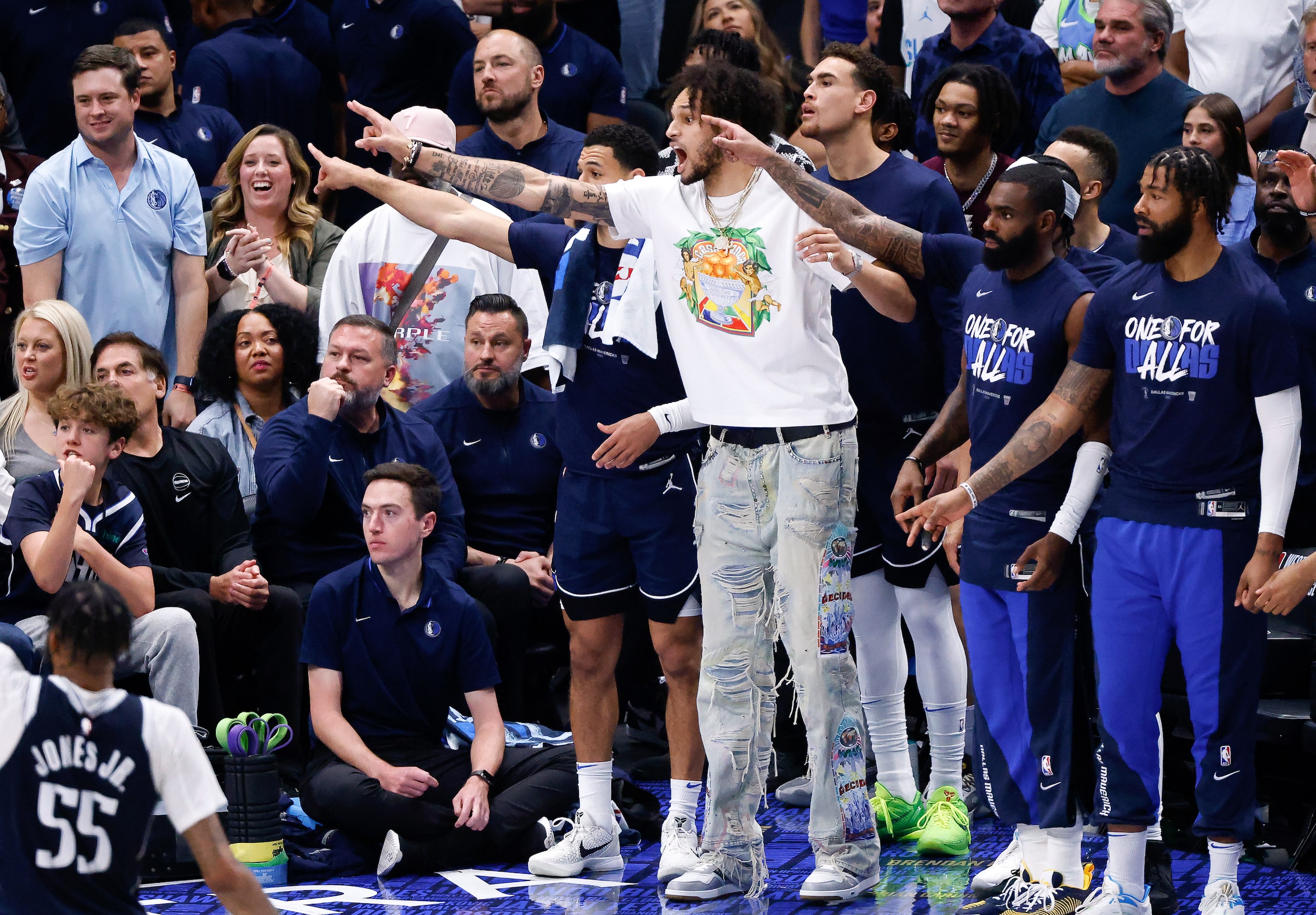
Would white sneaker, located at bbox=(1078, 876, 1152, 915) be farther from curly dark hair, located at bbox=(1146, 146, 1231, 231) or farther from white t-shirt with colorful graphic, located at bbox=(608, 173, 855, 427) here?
curly dark hair, located at bbox=(1146, 146, 1231, 231)

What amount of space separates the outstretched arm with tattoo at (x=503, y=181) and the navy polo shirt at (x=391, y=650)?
4.92ft

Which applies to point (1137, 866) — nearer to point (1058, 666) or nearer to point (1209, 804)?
point (1209, 804)

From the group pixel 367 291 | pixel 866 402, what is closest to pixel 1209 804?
pixel 866 402

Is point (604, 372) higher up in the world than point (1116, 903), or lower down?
higher up

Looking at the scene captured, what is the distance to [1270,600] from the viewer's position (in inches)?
165

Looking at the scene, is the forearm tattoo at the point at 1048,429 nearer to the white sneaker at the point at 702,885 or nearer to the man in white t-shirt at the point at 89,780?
the white sneaker at the point at 702,885

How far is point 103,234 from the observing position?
23.1ft

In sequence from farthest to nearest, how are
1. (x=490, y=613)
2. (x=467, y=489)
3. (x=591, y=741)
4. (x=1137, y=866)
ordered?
(x=467, y=489), (x=490, y=613), (x=591, y=741), (x=1137, y=866)

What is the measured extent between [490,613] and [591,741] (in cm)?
108

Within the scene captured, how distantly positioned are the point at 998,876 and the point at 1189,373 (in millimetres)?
1559

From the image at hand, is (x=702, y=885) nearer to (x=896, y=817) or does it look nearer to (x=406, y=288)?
(x=896, y=817)

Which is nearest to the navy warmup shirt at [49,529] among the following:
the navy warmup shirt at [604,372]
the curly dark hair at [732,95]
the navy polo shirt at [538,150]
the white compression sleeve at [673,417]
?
the navy warmup shirt at [604,372]

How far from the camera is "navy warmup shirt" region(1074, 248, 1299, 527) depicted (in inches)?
169

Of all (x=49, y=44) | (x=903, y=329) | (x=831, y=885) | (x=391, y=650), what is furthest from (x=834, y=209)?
(x=49, y=44)
